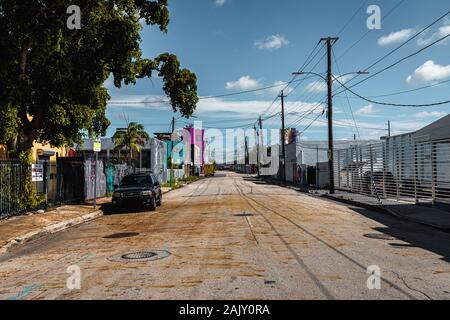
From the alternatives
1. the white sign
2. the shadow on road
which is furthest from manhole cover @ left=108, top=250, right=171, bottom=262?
the white sign

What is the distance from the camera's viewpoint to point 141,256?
9.05m

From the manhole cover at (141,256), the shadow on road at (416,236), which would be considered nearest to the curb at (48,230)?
the manhole cover at (141,256)

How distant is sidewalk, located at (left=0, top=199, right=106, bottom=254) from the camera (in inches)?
473

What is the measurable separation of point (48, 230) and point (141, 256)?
6104 millimetres

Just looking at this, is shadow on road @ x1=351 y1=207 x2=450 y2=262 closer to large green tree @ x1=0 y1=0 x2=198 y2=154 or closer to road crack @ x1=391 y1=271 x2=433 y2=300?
road crack @ x1=391 y1=271 x2=433 y2=300

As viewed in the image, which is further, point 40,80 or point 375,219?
point 40,80

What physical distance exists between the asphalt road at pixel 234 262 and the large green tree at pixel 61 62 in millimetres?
6146

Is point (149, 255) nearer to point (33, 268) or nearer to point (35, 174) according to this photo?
point (33, 268)

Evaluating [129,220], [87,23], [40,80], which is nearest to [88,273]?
[129,220]

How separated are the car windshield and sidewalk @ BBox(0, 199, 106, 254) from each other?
1.97 metres

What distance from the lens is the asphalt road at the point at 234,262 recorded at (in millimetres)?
6324

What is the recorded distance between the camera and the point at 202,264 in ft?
26.6

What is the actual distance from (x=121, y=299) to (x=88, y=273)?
1909 millimetres

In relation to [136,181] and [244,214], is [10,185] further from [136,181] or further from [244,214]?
[244,214]
